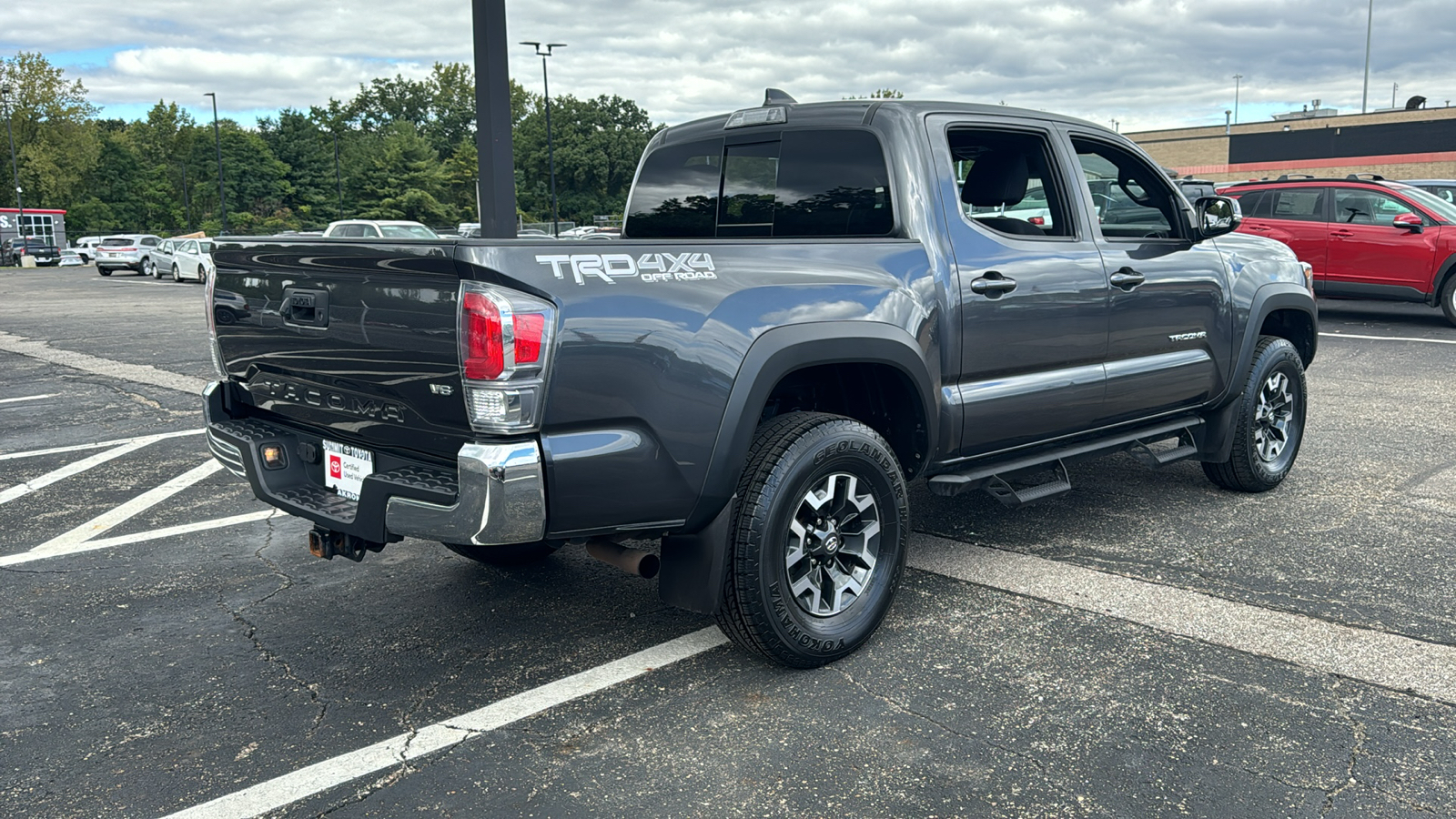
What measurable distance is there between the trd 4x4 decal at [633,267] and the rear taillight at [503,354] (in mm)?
123

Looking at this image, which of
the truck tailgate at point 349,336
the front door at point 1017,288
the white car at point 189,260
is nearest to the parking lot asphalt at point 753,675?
the front door at point 1017,288

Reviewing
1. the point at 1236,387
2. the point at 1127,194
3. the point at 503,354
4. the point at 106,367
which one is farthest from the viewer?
the point at 106,367

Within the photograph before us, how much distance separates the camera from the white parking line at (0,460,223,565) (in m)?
5.12

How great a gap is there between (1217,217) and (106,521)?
5794 mm

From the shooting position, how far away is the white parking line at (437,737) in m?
2.88

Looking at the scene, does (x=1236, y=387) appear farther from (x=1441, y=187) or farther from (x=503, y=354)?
(x=1441, y=187)

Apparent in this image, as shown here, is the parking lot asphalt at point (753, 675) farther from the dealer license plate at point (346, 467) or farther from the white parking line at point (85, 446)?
the white parking line at point (85, 446)

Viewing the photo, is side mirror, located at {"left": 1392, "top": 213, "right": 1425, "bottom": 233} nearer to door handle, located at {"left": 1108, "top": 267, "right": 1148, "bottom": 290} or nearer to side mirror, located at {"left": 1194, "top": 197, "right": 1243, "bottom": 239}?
side mirror, located at {"left": 1194, "top": 197, "right": 1243, "bottom": 239}

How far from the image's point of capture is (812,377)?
3957 mm

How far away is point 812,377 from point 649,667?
1166mm

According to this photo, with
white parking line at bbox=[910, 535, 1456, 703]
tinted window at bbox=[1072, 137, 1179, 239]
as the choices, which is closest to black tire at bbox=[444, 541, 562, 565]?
white parking line at bbox=[910, 535, 1456, 703]

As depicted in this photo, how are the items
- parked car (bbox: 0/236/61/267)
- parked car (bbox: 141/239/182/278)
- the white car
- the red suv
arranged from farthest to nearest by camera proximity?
parked car (bbox: 0/236/61/267)
parked car (bbox: 141/239/182/278)
the white car
the red suv

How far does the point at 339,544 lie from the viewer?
11.9 ft

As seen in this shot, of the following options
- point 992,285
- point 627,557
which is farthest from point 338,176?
point 627,557
